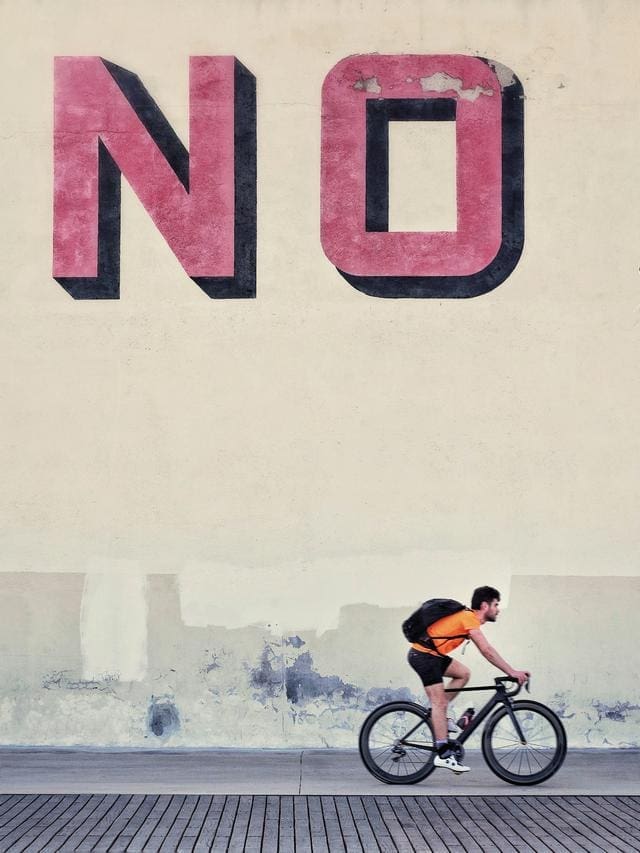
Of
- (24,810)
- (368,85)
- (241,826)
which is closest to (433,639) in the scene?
(241,826)

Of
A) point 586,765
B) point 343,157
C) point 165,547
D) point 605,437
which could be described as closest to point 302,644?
point 165,547

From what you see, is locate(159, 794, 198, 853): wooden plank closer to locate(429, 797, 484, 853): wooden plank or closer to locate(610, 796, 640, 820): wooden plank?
locate(429, 797, 484, 853): wooden plank

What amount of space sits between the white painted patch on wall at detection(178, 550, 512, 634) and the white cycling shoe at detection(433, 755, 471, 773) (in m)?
1.88

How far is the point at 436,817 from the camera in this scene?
7730 mm

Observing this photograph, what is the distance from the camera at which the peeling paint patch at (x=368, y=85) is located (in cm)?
1067

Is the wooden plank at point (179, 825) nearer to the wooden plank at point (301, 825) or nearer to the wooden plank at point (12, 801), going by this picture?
the wooden plank at point (301, 825)

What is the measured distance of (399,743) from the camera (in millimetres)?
8836

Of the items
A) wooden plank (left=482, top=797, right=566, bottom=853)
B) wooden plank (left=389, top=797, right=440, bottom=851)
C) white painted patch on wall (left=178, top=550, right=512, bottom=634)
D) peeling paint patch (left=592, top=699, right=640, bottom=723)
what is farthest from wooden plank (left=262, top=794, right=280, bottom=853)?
peeling paint patch (left=592, top=699, right=640, bottom=723)

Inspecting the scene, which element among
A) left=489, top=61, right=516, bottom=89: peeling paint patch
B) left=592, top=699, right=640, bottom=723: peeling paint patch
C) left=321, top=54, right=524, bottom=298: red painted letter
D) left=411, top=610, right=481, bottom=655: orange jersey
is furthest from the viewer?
left=489, top=61, right=516, bottom=89: peeling paint patch

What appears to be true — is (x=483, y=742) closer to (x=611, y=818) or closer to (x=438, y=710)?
(x=438, y=710)

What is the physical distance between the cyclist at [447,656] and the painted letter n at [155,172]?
3509 millimetres

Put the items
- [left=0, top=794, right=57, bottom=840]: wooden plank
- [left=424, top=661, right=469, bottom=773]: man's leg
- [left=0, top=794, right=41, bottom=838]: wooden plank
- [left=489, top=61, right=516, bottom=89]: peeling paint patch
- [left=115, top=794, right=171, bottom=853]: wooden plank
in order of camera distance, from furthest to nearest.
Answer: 1. [left=489, top=61, right=516, bottom=89]: peeling paint patch
2. [left=424, top=661, right=469, bottom=773]: man's leg
3. [left=0, top=794, right=41, bottom=838]: wooden plank
4. [left=0, top=794, right=57, bottom=840]: wooden plank
5. [left=115, top=794, right=171, bottom=853]: wooden plank

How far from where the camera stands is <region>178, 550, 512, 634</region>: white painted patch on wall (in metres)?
10.4

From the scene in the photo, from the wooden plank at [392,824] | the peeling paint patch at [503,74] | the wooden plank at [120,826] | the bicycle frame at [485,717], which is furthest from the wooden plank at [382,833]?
the peeling paint patch at [503,74]
